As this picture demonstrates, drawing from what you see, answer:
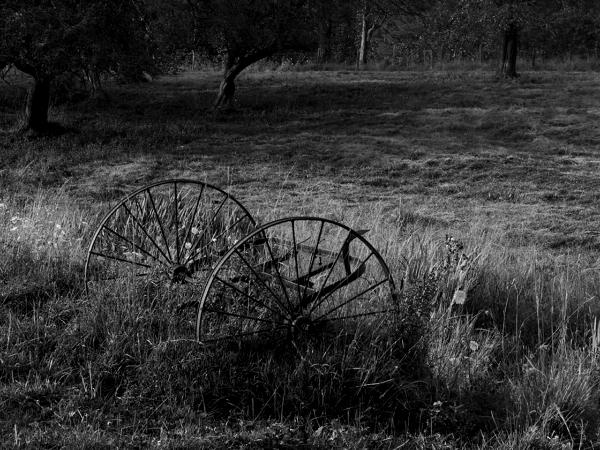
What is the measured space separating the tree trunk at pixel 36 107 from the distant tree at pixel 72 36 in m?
0.59

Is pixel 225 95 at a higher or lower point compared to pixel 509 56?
lower

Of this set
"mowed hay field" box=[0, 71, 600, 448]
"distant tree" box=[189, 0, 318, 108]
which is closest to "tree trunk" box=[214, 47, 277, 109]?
"distant tree" box=[189, 0, 318, 108]

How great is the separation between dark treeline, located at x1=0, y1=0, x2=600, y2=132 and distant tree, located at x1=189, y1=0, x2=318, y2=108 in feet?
0.10

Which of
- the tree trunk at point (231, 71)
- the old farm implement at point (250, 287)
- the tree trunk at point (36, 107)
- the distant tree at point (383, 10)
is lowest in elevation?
the old farm implement at point (250, 287)

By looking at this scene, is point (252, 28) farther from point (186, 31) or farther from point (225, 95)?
point (225, 95)

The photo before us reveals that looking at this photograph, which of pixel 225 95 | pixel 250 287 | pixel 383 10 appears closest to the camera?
pixel 250 287

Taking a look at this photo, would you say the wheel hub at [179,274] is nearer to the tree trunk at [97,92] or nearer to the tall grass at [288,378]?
the tall grass at [288,378]

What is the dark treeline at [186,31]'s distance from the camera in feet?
57.5

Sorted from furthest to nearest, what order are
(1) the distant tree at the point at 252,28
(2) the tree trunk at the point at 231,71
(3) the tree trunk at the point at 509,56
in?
1. (3) the tree trunk at the point at 509,56
2. (2) the tree trunk at the point at 231,71
3. (1) the distant tree at the point at 252,28

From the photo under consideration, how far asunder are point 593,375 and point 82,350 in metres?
3.00

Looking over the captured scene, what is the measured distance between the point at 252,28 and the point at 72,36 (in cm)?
625

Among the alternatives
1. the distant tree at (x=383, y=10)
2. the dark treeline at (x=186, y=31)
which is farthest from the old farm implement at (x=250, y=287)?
the distant tree at (x=383, y=10)

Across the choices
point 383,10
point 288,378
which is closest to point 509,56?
point 383,10

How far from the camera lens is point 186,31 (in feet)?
69.2
